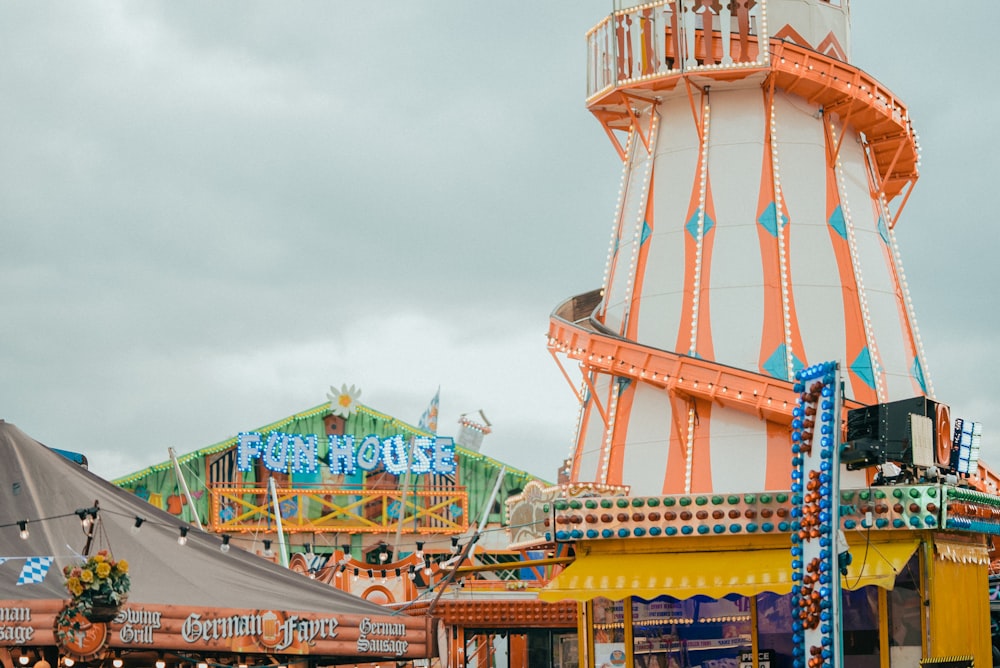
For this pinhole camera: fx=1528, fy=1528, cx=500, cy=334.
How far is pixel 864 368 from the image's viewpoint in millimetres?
26062

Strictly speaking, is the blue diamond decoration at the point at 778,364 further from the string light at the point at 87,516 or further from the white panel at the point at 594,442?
the string light at the point at 87,516

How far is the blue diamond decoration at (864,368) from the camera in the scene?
85.3 ft

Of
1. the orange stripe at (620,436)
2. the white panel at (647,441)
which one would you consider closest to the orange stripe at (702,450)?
the white panel at (647,441)

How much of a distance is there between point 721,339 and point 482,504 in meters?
29.2

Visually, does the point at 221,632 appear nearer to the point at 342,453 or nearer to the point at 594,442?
the point at 594,442

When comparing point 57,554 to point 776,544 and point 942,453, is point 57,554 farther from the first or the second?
point 942,453

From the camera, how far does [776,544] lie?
22.6 meters

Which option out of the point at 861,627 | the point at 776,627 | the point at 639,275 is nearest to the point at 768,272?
the point at 639,275

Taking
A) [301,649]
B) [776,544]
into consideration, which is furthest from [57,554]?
[776,544]

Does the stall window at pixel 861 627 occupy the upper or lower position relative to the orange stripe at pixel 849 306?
lower

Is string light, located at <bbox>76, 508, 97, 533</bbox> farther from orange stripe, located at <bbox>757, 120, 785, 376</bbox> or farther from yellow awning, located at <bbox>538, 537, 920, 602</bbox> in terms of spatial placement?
orange stripe, located at <bbox>757, 120, 785, 376</bbox>

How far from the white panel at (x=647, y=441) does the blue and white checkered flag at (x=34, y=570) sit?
1157cm

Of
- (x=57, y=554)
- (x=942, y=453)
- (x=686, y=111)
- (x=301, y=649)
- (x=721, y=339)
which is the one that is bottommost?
(x=301, y=649)

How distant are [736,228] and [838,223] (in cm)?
184
